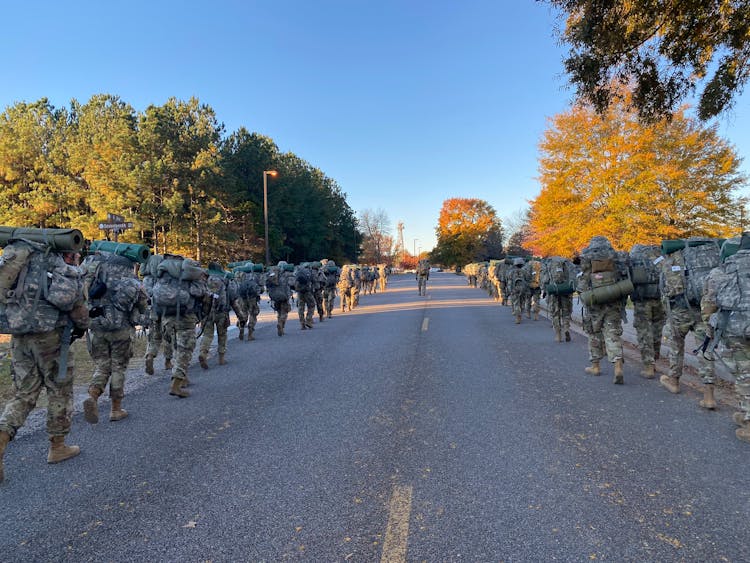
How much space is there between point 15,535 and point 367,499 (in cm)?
232

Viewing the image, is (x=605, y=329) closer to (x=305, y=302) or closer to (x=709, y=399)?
(x=709, y=399)

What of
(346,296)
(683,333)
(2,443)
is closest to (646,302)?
(683,333)

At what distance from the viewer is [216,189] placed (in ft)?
111

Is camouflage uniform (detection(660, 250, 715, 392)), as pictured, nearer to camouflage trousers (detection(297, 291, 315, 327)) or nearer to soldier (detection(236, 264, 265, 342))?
soldier (detection(236, 264, 265, 342))

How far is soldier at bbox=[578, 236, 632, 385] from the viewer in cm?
662

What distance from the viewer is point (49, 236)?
3908 millimetres

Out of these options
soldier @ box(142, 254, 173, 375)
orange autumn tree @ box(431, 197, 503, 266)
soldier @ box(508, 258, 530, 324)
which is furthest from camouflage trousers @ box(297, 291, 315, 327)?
orange autumn tree @ box(431, 197, 503, 266)

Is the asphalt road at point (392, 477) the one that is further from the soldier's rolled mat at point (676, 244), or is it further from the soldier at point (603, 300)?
the soldier's rolled mat at point (676, 244)

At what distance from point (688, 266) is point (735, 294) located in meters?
1.15

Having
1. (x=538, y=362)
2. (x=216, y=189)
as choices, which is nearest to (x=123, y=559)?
(x=538, y=362)

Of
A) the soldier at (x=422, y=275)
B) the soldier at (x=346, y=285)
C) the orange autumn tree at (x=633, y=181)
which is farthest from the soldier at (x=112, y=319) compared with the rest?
the soldier at (x=422, y=275)

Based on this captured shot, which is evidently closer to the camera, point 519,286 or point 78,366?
point 78,366

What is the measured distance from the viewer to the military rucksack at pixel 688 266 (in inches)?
213

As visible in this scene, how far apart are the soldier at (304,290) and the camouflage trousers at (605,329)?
7.69m
